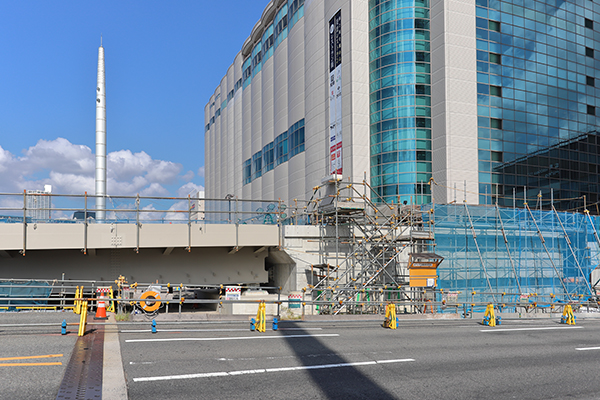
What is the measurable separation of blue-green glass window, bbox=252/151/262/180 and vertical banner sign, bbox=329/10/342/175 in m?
24.4

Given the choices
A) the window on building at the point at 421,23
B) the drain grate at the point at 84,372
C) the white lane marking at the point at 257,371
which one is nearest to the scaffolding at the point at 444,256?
the white lane marking at the point at 257,371

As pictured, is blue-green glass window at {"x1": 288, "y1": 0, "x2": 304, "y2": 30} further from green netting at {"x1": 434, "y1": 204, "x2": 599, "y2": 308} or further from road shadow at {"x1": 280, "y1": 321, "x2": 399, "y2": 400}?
road shadow at {"x1": 280, "y1": 321, "x2": 399, "y2": 400}

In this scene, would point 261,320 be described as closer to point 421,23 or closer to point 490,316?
point 490,316

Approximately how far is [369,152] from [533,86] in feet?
49.3

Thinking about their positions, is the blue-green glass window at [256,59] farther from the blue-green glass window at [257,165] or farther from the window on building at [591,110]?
the window on building at [591,110]

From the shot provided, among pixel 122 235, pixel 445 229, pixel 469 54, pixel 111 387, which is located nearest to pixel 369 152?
pixel 469 54

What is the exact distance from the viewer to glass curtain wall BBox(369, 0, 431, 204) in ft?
126

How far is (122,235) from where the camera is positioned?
23.1 meters

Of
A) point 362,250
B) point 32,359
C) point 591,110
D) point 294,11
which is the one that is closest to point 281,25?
point 294,11

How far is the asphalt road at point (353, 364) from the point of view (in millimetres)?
8328

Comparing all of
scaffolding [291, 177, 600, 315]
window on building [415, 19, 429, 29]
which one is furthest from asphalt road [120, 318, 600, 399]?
window on building [415, 19, 429, 29]

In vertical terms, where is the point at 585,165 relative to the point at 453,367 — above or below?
above

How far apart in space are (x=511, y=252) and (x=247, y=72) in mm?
54913

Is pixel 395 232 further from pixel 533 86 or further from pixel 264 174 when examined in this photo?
pixel 264 174
